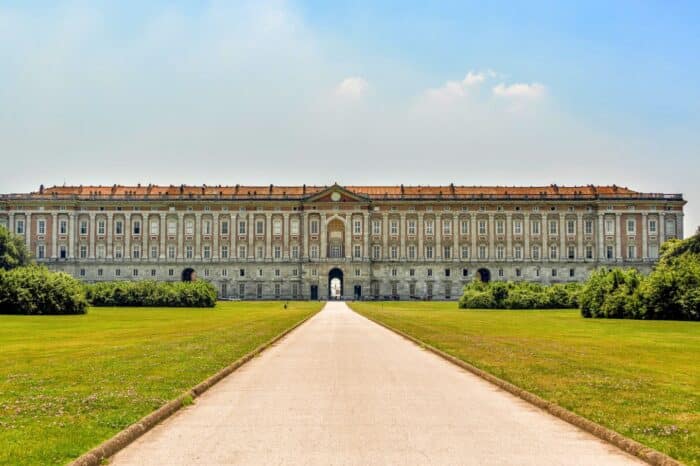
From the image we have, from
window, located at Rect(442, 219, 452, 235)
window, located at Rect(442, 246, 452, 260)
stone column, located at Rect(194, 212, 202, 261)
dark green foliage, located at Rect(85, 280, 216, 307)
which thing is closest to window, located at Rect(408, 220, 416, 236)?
window, located at Rect(442, 219, 452, 235)

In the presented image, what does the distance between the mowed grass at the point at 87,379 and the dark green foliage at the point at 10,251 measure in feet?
204

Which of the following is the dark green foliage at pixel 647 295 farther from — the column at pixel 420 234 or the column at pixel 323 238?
the column at pixel 323 238

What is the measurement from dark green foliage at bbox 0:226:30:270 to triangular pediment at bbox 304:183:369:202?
3962 centimetres

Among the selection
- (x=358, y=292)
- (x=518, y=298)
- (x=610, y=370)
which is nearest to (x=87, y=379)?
(x=610, y=370)

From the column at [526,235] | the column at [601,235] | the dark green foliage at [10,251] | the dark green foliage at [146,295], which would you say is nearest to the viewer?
the dark green foliage at [146,295]

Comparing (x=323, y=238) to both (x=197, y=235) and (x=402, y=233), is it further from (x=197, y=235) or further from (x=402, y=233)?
(x=197, y=235)

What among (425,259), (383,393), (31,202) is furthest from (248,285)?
(383,393)

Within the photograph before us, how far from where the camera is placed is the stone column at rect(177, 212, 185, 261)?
118125 millimetres

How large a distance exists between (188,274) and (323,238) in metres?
20.9

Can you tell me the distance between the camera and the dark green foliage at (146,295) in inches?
2908

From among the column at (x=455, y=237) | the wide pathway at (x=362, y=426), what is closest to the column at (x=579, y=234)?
the column at (x=455, y=237)

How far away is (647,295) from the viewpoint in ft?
158

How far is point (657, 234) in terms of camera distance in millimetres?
114688

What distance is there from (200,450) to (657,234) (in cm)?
11384
